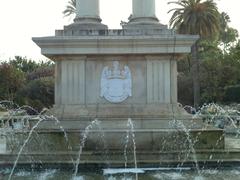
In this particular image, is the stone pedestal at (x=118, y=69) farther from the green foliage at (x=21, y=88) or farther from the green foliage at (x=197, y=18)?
the green foliage at (x=21, y=88)

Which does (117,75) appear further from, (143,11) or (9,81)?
(9,81)

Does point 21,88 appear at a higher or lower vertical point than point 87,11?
lower

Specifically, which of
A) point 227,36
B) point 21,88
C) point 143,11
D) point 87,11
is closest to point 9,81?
point 21,88

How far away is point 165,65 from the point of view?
13.8 m

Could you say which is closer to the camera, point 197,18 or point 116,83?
point 116,83

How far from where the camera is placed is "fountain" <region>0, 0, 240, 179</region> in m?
12.4

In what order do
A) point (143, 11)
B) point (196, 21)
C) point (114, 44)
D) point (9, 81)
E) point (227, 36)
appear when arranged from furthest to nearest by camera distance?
point (227, 36) < point (9, 81) < point (196, 21) < point (143, 11) < point (114, 44)

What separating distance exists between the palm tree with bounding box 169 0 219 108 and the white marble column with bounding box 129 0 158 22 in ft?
117

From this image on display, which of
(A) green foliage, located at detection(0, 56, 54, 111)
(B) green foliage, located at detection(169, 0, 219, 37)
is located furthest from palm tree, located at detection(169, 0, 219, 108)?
(A) green foliage, located at detection(0, 56, 54, 111)

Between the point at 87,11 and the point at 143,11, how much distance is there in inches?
61.2

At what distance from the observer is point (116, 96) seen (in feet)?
45.1

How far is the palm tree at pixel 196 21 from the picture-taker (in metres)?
50.8

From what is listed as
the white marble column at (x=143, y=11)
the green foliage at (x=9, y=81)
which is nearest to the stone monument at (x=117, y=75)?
the white marble column at (x=143, y=11)

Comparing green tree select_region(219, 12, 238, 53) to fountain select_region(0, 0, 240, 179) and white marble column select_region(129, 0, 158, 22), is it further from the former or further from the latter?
fountain select_region(0, 0, 240, 179)
